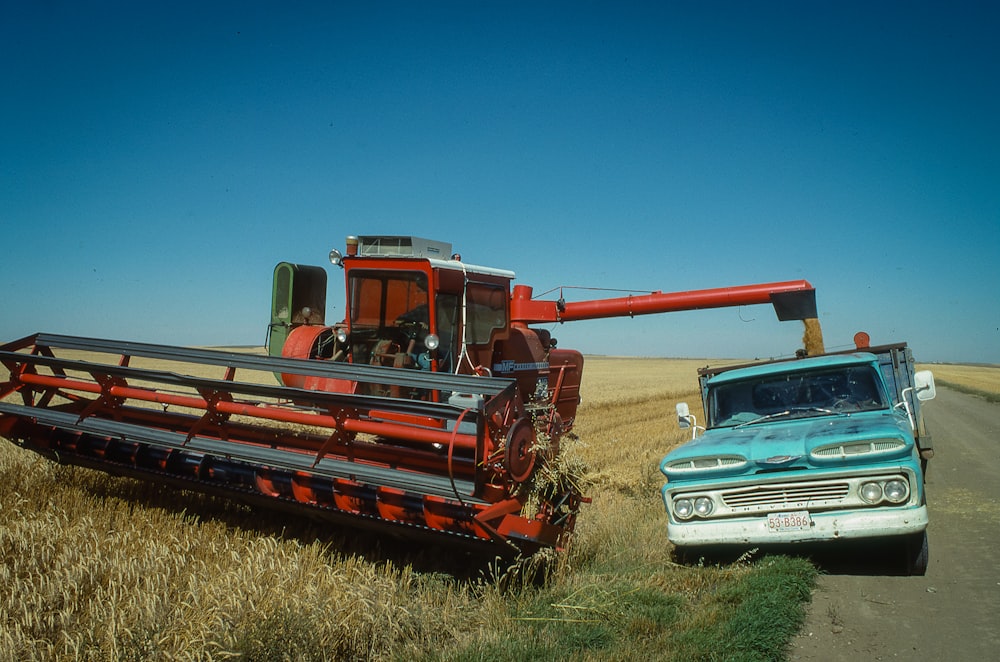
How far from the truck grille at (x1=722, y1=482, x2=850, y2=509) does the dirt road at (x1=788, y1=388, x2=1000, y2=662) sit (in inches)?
24.7

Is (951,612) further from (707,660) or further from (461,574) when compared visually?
(461,574)

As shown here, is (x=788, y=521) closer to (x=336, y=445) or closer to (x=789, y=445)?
(x=789, y=445)

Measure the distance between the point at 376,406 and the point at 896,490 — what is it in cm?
371

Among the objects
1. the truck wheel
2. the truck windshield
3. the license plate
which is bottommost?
the truck wheel

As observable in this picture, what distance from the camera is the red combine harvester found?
4.57 metres

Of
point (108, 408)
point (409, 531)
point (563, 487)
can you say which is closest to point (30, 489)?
point (108, 408)

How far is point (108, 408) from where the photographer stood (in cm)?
646

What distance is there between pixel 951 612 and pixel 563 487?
260cm

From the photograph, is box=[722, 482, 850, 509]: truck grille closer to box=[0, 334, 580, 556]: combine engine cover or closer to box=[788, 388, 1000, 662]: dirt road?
box=[788, 388, 1000, 662]: dirt road

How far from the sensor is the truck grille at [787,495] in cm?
515

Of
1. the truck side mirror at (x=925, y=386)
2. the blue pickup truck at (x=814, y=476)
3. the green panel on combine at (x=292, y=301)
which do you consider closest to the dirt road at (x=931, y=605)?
the blue pickup truck at (x=814, y=476)

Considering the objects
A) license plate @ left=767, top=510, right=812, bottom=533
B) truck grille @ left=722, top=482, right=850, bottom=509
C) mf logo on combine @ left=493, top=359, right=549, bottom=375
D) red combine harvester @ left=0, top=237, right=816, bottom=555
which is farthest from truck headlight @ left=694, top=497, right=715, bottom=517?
mf logo on combine @ left=493, top=359, right=549, bottom=375

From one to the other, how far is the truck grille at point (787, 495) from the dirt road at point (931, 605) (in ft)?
2.06

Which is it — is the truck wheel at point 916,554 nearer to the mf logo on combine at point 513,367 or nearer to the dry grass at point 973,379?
the mf logo on combine at point 513,367
